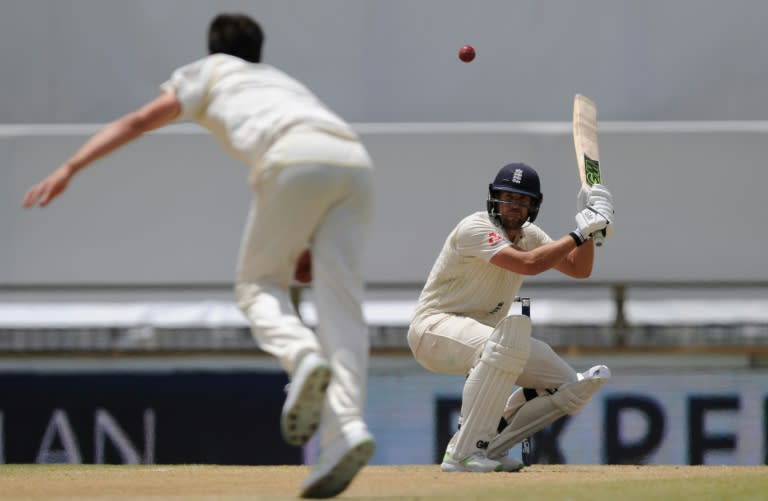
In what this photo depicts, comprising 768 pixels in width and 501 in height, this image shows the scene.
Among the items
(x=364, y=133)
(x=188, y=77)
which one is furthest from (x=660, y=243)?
(x=188, y=77)

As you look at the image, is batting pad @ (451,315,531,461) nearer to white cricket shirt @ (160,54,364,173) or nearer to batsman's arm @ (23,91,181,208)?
white cricket shirt @ (160,54,364,173)

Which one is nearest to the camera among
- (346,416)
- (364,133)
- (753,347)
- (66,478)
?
(346,416)

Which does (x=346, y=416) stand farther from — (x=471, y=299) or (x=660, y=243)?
(x=660, y=243)

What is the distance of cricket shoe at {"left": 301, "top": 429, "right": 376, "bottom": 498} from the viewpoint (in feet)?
12.6

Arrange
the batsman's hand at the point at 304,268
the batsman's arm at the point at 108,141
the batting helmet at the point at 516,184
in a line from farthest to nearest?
the batting helmet at the point at 516,184, the batsman's hand at the point at 304,268, the batsman's arm at the point at 108,141

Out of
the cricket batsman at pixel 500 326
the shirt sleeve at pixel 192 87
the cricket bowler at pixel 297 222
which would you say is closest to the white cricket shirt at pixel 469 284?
the cricket batsman at pixel 500 326

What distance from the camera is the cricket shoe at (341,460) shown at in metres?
3.85

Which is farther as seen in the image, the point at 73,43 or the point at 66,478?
the point at 73,43

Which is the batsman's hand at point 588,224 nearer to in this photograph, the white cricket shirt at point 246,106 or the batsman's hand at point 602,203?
the batsman's hand at point 602,203

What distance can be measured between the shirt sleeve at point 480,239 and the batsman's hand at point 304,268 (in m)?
1.01

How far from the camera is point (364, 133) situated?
8484 mm

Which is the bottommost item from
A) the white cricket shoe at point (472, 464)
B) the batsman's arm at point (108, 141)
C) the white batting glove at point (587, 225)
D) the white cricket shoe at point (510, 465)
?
the white cricket shoe at point (510, 465)

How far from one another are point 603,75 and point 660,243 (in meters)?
0.90

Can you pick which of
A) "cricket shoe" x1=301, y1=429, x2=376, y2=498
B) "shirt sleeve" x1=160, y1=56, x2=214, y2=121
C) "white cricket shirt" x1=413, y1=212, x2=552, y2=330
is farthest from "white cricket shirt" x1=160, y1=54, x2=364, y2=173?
"white cricket shirt" x1=413, y1=212, x2=552, y2=330
